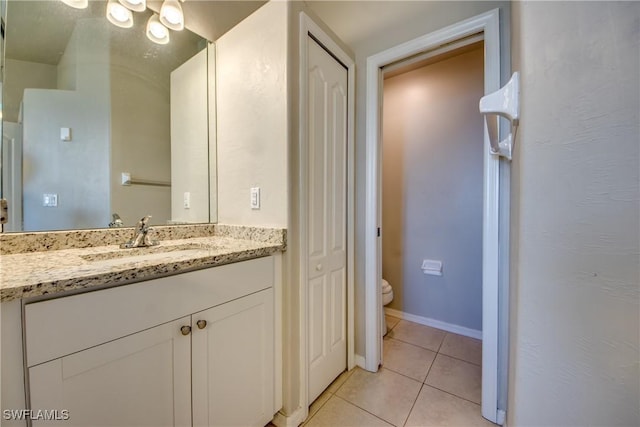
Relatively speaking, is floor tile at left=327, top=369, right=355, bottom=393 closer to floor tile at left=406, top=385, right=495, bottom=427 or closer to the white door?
the white door

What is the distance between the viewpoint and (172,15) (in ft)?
4.31

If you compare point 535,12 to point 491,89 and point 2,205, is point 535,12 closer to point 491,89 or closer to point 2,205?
point 491,89

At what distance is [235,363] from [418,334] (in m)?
1.67

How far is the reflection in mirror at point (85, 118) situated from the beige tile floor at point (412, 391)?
1298 mm

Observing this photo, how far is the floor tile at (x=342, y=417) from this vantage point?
3.96 feet

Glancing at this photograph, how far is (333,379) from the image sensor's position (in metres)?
1.50

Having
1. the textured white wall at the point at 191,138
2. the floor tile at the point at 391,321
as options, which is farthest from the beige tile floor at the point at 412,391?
the textured white wall at the point at 191,138

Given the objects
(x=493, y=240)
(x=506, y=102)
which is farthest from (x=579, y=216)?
(x=493, y=240)

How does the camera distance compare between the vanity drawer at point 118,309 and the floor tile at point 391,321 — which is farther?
the floor tile at point 391,321

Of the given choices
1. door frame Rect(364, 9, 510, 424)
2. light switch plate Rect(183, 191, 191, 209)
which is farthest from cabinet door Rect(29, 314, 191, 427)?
door frame Rect(364, 9, 510, 424)

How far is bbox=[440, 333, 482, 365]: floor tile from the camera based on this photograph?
1.75m

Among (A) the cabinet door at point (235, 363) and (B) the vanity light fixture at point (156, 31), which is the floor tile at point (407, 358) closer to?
(A) the cabinet door at point (235, 363)

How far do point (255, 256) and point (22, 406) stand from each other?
0.69 meters

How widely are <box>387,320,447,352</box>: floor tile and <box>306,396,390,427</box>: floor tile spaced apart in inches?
33.4
